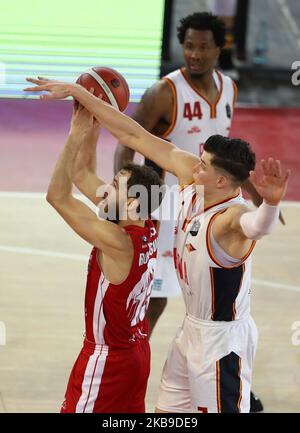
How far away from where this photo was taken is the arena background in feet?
22.1

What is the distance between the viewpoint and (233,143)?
15.4 feet

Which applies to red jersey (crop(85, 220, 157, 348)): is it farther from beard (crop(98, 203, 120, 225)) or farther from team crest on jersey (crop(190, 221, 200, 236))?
team crest on jersey (crop(190, 221, 200, 236))

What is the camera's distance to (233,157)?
15.4ft

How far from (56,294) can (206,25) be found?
267 cm

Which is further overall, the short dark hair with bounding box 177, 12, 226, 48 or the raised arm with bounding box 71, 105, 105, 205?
the short dark hair with bounding box 177, 12, 226, 48

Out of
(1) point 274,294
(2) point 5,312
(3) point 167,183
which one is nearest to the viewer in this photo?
(3) point 167,183

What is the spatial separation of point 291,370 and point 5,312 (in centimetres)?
235

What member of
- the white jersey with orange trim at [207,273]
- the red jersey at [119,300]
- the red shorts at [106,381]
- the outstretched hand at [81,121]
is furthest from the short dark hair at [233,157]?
the red shorts at [106,381]

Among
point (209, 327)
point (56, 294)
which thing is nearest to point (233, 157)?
point (209, 327)

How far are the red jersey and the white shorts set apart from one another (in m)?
0.33

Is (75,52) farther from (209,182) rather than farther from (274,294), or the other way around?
(209,182)

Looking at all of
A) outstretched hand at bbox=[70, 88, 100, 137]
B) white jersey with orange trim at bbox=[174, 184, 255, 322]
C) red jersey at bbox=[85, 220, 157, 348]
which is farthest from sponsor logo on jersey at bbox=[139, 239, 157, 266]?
outstretched hand at bbox=[70, 88, 100, 137]

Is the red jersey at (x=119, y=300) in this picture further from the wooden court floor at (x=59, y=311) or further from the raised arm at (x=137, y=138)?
the wooden court floor at (x=59, y=311)
